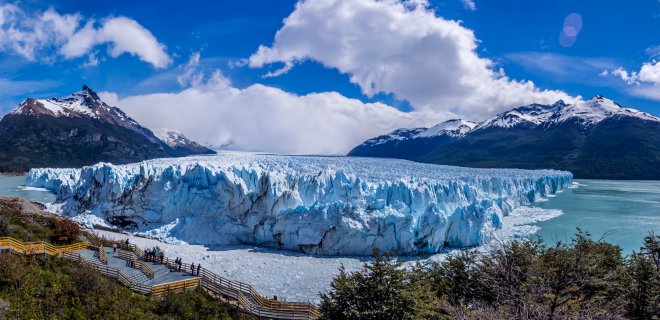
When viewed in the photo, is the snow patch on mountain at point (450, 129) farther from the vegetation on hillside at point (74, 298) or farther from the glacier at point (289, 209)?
the vegetation on hillside at point (74, 298)

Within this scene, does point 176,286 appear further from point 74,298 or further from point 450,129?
point 450,129

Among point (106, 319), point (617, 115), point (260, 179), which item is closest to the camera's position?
point (106, 319)

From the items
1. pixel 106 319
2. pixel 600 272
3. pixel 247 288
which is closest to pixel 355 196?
pixel 247 288

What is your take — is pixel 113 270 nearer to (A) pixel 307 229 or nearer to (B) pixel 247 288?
(B) pixel 247 288

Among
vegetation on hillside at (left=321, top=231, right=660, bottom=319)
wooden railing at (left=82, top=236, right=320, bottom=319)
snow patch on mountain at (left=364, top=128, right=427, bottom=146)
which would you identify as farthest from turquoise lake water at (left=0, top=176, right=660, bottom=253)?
snow patch on mountain at (left=364, top=128, right=427, bottom=146)

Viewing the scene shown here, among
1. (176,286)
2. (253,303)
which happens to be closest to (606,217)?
(253,303)

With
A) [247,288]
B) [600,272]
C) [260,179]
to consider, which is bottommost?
[247,288]

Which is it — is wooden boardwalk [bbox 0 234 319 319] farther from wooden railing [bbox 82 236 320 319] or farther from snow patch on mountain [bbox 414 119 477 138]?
snow patch on mountain [bbox 414 119 477 138]

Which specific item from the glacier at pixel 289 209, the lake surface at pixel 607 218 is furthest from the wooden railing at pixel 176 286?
the lake surface at pixel 607 218
